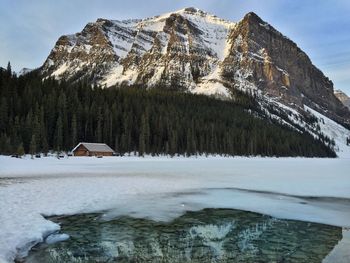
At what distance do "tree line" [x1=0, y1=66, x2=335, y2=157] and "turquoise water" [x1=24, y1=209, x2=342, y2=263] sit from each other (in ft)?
194

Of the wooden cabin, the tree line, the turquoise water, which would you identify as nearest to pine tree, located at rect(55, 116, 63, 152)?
the tree line

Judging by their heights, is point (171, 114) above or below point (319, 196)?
above

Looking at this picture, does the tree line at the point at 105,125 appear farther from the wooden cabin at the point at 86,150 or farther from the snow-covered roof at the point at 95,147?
the snow-covered roof at the point at 95,147

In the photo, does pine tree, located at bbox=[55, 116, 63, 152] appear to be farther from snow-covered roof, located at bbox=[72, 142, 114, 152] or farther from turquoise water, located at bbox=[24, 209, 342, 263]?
turquoise water, located at bbox=[24, 209, 342, 263]

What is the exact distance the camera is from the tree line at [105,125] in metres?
83.7

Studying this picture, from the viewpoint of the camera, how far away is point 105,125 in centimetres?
10681

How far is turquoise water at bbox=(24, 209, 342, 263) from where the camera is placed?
10.9 m

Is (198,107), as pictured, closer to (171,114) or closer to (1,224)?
(171,114)

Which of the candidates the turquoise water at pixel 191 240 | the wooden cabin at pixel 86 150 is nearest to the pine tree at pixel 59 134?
the wooden cabin at pixel 86 150

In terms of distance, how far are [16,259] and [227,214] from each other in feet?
33.9

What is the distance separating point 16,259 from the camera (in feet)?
33.9

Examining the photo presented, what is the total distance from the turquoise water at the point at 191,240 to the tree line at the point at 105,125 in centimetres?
5909

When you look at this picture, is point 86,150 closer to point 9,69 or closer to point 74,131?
point 74,131

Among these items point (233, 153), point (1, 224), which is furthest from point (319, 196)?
point (233, 153)
